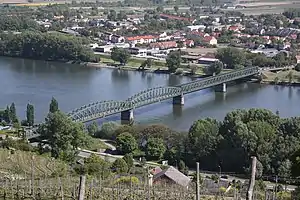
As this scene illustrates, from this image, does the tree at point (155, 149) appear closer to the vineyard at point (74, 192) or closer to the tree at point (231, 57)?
the vineyard at point (74, 192)

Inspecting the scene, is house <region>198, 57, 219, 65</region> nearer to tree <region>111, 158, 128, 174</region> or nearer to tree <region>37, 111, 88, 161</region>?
tree <region>37, 111, 88, 161</region>

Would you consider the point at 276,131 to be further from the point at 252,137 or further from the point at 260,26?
the point at 260,26

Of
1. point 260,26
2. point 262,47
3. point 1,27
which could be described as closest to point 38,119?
point 262,47

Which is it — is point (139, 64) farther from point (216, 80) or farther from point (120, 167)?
point (120, 167)

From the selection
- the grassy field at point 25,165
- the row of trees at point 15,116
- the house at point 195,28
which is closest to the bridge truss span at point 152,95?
the row of trees at point 15,116

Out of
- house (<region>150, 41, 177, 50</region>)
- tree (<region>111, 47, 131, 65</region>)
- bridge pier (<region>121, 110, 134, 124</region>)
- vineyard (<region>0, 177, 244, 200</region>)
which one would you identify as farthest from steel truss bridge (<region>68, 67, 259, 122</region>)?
house (<region>150, 41, 177, 50</region>)
